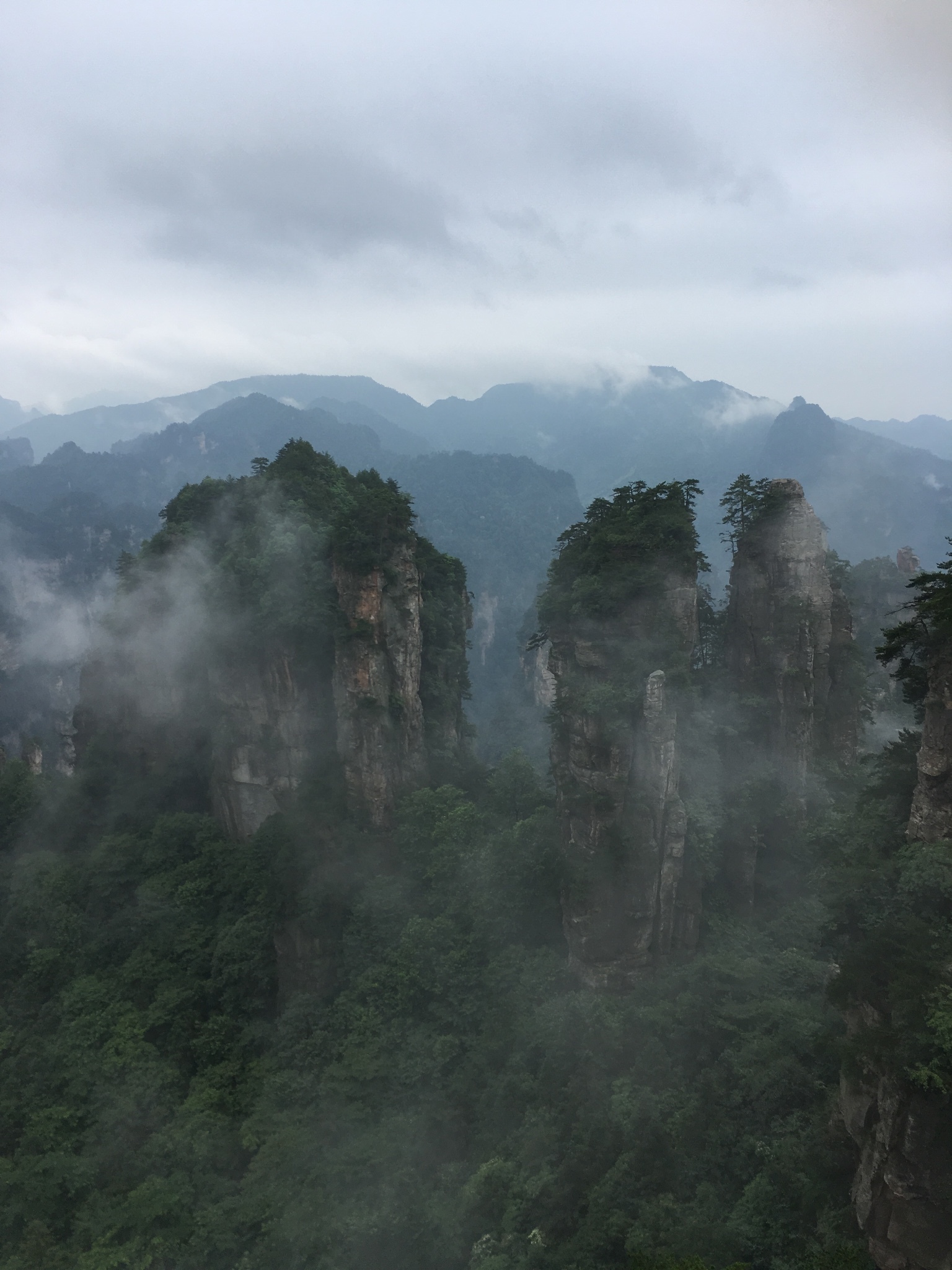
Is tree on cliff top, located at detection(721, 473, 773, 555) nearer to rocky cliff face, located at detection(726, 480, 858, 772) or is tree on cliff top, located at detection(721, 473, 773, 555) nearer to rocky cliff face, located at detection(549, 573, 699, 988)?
rocky cliff face, located at detection(726, 480, 858, 772)

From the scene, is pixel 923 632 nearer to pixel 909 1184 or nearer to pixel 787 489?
pixel 909 1184

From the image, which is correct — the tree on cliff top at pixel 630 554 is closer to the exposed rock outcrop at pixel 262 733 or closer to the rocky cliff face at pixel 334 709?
the rocky cliff face at pixel 334 709

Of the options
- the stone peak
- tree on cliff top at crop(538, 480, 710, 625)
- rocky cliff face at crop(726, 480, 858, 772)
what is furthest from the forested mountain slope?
the stone peak

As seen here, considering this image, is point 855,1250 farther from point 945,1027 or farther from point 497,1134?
point 497,1134

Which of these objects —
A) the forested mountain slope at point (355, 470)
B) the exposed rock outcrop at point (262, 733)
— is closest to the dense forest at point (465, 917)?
the exposed rock outcrop at point (262, 733)

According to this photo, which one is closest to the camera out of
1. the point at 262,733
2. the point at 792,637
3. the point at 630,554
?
the point at 630,554

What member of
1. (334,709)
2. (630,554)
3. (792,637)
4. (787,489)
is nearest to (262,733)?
(334,709)
